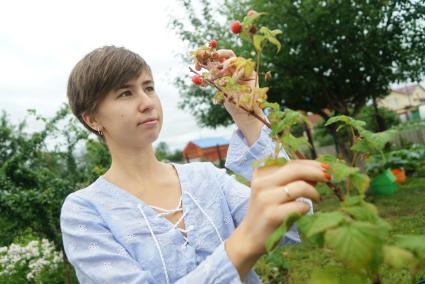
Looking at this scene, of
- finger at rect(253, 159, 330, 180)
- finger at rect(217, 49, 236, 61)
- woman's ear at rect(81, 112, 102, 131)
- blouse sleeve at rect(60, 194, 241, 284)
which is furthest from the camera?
woman's ear at rect(81, 112, 102, 131)

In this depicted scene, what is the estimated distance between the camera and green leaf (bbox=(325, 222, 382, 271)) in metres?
0.66

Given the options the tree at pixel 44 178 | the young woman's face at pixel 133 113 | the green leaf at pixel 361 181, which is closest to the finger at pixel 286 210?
the green leaf at pixel 361 181

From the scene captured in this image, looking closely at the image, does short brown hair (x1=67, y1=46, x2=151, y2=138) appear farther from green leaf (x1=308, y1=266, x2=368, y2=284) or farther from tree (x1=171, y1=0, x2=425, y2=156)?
tree (x1=171, y1=0, x2=425, y2=156)

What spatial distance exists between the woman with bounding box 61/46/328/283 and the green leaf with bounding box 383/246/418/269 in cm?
56

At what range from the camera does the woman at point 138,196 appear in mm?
1428

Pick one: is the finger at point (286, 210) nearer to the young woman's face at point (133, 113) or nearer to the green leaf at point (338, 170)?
the green leaf at point (338, 170)

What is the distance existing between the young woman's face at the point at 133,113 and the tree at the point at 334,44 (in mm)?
7113

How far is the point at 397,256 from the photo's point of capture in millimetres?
689

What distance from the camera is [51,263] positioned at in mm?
5883

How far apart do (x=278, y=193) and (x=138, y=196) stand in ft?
3.03

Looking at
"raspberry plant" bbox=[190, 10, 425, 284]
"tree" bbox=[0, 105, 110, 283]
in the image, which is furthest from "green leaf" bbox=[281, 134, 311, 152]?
"tree" bbox=[0, 105, 110, 283]

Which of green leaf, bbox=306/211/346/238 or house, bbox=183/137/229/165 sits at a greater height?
green leaf, bbox=306/211/346/238

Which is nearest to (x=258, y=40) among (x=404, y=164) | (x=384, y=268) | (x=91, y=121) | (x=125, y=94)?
(x=125, y=94)

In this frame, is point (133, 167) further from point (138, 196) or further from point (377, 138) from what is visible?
point (377, 138)
